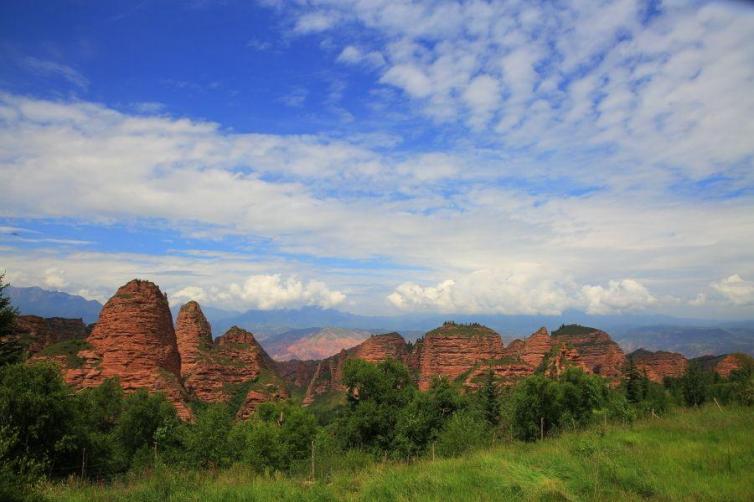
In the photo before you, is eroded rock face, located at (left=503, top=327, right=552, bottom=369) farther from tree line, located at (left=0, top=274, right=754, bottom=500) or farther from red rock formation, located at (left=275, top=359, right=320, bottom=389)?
red rock formation, located at (left=275, top=359, right=320, bottom=389)

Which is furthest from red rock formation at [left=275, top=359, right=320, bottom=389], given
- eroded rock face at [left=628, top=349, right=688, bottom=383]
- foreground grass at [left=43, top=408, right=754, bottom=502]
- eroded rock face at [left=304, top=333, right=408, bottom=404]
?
foreground grass at [left=43, top=408, right=754, bottom=502]

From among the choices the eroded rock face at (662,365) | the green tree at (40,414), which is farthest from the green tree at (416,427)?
the eroded rock face at (662,365)

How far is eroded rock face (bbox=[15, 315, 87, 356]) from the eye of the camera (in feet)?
225

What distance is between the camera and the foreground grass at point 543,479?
1247 cm

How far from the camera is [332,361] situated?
509 ft

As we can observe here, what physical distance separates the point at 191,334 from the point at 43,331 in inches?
963

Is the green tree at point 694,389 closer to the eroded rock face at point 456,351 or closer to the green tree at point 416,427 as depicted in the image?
the eroded rock face at point 456,351

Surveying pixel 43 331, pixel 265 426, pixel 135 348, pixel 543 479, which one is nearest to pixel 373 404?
pixel 265 426

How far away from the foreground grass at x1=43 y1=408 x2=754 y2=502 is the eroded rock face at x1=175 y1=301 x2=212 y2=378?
74107mm

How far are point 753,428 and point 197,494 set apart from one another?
68.0ft

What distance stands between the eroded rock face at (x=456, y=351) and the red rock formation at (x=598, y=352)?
26.3 meters

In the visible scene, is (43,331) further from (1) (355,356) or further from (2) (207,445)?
(1) (355,356)

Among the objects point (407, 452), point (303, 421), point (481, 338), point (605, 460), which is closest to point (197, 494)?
point (605, 460)

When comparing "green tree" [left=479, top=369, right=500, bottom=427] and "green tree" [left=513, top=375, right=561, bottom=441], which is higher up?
"green tree" [left=513, top=375, right=561, bottom=441]
